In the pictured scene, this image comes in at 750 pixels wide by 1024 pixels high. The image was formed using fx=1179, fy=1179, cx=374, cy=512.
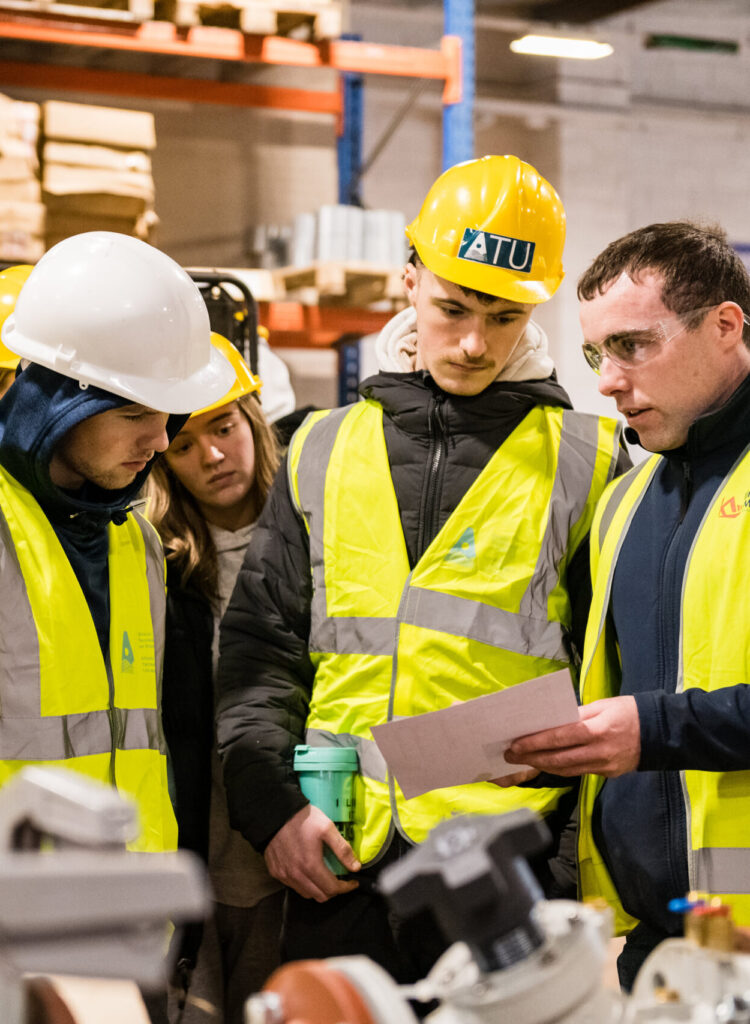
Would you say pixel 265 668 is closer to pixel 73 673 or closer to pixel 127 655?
pixel 127 655

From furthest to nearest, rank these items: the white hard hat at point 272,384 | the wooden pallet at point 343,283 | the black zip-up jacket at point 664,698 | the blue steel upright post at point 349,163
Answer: the blue steel upright post at point 349,163, the wooden pallet at point 343,283, the white hard hat at point 272,384, the black zip-up jacket at point 664,698

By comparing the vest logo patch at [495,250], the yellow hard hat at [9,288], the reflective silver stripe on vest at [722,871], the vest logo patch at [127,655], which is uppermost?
the vest logo patch at [495,250]

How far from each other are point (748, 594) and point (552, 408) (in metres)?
0.76

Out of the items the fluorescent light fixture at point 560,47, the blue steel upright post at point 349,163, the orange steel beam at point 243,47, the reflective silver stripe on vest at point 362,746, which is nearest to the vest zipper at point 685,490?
the reflective silver stripe on vest at point 362,746

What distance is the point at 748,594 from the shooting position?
1.89m

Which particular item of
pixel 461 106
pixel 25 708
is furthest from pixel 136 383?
pixel 461 106

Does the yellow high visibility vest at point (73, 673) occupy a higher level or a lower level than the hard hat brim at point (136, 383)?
lower

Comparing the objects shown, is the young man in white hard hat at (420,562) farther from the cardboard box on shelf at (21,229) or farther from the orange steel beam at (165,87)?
the orange steel beam at (165,87)

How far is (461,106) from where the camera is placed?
527 cm

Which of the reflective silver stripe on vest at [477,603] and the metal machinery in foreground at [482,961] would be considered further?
the reflective silver stripe on vest at [477,603]

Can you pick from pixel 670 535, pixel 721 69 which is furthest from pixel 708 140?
pixel 670 535

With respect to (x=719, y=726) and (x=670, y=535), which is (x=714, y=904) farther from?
(x=670, y=535)

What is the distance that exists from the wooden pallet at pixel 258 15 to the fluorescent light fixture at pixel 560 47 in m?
3.24

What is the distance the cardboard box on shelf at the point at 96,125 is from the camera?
14.4 feet
